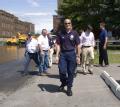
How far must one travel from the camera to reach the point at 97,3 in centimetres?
Result: 5797

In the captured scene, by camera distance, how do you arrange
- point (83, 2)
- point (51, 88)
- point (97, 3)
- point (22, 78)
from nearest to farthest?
point (51, 88) → point (22, 78) → point (97, 3) → point (83, 2)

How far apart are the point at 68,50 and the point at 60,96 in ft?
4.09

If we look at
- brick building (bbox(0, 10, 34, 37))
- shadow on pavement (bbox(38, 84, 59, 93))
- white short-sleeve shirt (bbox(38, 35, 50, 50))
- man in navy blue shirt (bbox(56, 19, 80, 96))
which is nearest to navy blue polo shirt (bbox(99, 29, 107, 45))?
white short-sleeve shirt (bbox(38, 35, 50, 50))

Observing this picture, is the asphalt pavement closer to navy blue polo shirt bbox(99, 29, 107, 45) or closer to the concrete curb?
the concrete curb

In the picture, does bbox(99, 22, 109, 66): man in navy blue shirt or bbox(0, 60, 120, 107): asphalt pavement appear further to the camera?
bbox(99, 22, 109, 66): man in navy blue shirt

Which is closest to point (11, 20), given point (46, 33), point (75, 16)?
point (75, 16)

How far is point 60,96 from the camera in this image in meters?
12.1

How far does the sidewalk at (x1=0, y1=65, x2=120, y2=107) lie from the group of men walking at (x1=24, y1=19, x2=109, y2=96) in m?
0.50

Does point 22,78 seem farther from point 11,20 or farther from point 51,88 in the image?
point 11,20

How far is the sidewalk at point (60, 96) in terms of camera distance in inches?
429

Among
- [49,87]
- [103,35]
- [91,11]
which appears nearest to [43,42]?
[103,35]

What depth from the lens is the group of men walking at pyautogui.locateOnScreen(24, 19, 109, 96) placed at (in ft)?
40.3

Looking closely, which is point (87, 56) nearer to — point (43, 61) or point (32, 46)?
point (43, 61)

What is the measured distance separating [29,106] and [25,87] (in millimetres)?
3694
